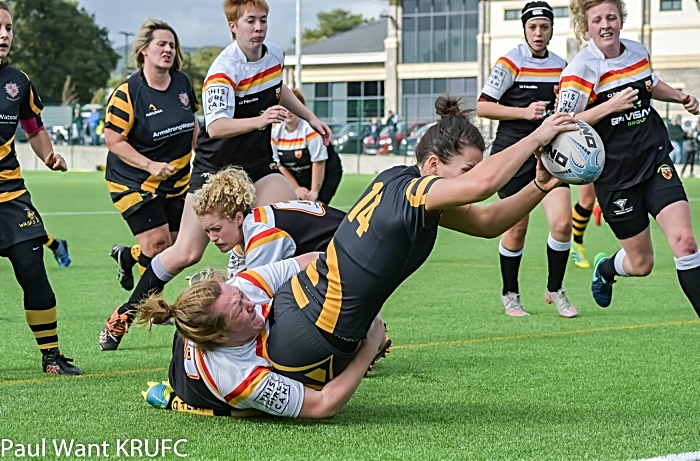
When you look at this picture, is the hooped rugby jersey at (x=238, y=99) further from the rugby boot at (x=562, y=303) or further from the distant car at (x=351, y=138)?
the distant car at (x=351, y=138)

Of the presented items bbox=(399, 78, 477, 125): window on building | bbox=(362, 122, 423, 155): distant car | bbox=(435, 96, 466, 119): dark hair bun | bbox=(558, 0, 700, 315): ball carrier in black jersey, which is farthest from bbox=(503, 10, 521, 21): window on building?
bbox=(435, 96, 466, 119): dark hair bun

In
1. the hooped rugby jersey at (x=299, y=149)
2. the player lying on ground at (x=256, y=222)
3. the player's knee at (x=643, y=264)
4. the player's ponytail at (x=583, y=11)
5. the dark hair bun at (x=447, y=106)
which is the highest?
the player's ponytail at (x=583, y=11)

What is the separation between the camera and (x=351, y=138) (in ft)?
130

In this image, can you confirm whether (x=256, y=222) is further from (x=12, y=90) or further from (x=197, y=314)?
(x=12, y=90)

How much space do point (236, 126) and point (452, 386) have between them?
2.22m

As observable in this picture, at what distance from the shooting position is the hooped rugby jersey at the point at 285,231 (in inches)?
230

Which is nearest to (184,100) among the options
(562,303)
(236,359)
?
(562,303)

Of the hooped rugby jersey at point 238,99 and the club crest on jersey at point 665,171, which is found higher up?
the hooped rugby jersey at point 238,99

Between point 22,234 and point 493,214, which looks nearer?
point 493,214

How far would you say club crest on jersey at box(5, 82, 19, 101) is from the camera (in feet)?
21.0

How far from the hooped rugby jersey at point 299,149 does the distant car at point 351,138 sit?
26836 millimetres

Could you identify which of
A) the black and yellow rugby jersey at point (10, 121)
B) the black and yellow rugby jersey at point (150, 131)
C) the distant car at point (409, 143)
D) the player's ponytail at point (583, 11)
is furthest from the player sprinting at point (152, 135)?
the distant car at point (409, 143)

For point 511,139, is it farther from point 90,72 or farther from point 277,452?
point 90,72

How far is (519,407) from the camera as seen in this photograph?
5340 mm
